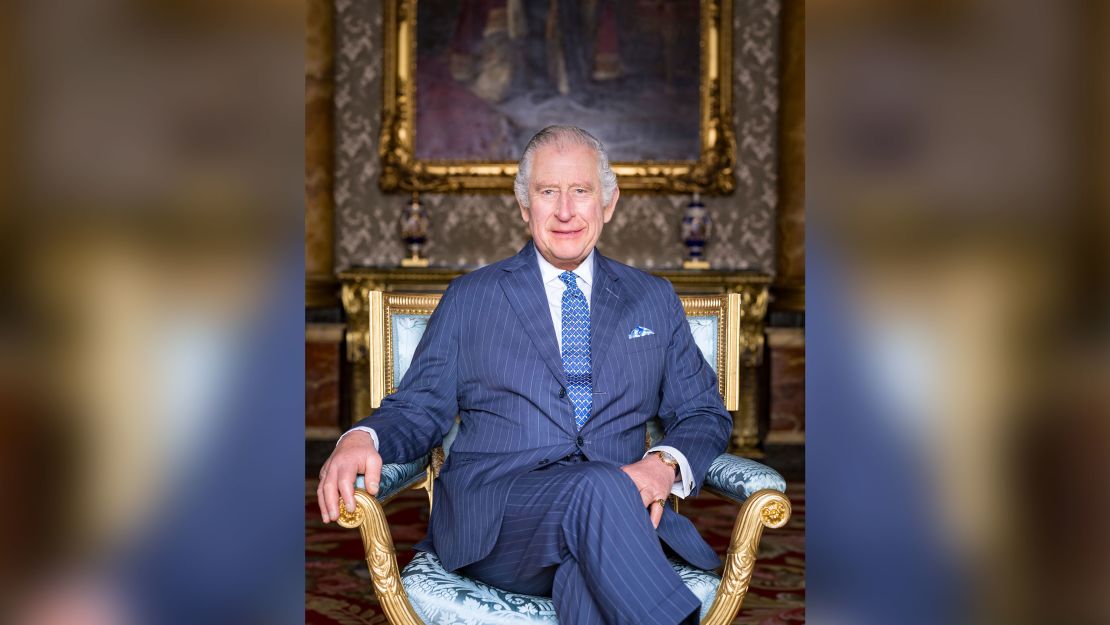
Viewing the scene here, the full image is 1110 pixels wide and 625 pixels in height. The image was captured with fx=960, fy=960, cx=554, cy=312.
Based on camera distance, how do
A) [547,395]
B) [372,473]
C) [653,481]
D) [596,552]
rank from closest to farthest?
1. [596,552]
2. [372,473]
3. [653,481]
4. [547,395]

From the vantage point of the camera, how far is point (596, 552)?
1.61 m

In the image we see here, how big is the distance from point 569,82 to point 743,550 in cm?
444

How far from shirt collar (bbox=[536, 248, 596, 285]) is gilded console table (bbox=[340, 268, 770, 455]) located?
3.21 metres

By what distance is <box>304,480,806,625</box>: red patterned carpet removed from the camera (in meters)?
2.92

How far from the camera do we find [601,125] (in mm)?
5820

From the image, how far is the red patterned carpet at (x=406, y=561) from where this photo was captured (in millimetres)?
2918

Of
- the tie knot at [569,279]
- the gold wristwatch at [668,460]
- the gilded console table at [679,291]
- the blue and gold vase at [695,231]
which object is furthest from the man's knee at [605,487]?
the blue and gold vase at [695,231]

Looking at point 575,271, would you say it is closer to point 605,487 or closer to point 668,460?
point 668,460
